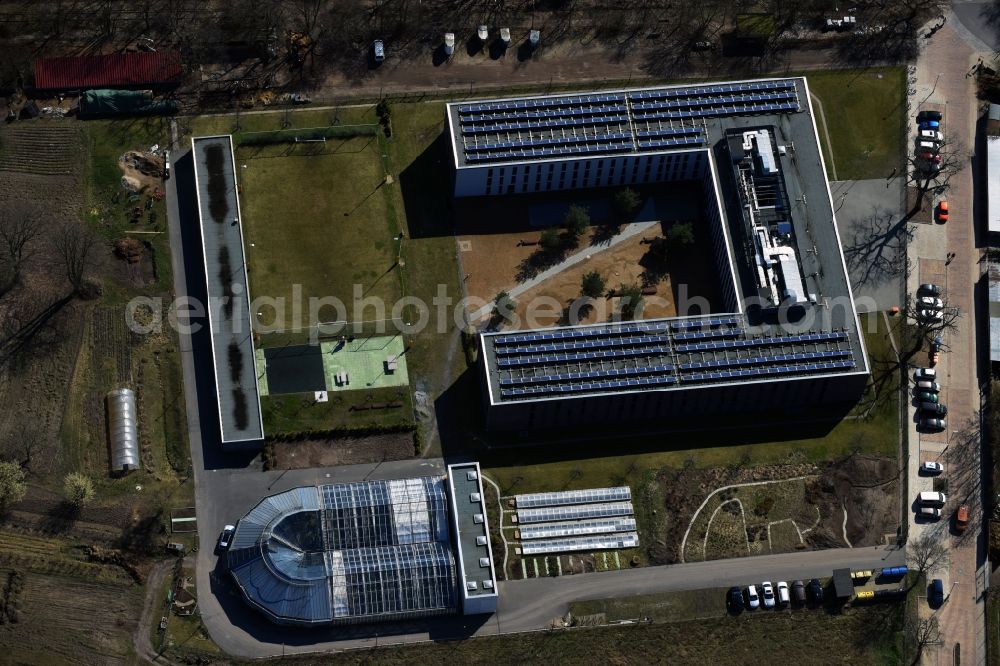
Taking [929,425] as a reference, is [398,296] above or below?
above

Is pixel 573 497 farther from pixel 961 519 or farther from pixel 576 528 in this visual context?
pixel 961 519


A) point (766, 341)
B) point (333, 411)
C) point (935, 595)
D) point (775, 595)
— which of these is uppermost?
point (766, 341)

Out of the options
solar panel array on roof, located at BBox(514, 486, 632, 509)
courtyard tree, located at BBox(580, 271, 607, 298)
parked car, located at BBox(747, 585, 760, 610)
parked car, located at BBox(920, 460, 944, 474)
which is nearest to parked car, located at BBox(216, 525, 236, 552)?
solar panel array on roof, located at BBox(514, 486, 632, 509)

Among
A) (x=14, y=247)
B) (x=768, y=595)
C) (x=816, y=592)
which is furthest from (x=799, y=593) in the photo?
(x=14, y=247)

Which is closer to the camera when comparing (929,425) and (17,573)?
(17,573)

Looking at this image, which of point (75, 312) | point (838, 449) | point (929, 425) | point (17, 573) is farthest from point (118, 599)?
point (929, 425)

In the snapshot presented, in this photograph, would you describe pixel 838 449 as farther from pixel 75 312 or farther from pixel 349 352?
pixel 75 312

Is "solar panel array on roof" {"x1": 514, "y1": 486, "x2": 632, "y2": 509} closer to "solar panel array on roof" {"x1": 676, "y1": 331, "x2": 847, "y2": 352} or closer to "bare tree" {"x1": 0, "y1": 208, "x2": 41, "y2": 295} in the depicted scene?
"solar panel array on roof" {"x1": 676, "y1": 331, "x2": 847, "y2": 352}
